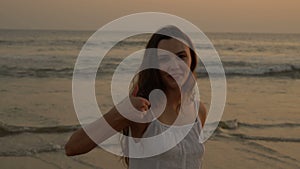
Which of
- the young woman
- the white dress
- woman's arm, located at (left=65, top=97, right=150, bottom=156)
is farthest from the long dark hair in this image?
woman's arm, located at (left=65, top=97, right=150, bottom=156)

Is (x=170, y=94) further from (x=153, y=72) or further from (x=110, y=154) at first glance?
(x=110, y=154)

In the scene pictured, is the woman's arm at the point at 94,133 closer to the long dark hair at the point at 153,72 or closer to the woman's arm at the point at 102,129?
the woman's arm at the point at 102,129

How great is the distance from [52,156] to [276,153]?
344 cm

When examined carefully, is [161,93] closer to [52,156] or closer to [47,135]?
[52,156]

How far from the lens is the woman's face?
95.4 inches

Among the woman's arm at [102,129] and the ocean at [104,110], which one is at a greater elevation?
the woman's arm at [102,129]

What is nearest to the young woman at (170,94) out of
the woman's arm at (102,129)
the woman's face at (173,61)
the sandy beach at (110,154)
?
the woman's face at (173,61)

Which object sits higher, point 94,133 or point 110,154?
point 94,133

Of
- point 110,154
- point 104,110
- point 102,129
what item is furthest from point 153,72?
point 104,110

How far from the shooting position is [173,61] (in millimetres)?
2418

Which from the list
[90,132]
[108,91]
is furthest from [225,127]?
[90,132]

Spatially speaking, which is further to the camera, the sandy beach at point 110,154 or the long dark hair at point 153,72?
the sandy beach at point 110,154

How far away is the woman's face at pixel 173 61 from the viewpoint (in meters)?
2.42

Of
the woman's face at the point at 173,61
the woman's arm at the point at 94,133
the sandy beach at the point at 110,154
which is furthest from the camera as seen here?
the sandy beach at the point at 110,154
